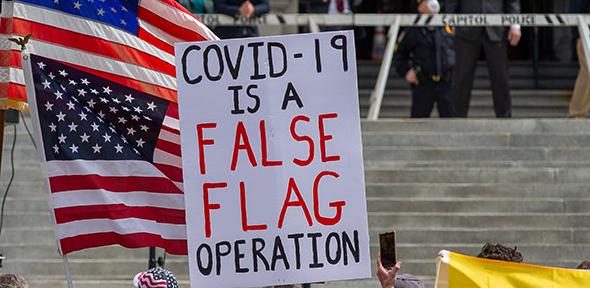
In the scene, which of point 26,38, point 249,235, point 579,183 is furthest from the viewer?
point 579,183

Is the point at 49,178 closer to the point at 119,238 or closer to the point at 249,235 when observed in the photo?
the point at 119,238

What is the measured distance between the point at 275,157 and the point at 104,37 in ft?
4.64

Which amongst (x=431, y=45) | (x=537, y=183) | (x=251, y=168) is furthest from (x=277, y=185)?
(x=431, y=45)

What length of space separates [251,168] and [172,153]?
0.94m

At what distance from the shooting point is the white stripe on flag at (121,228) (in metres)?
7.63

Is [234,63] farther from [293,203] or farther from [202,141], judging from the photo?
[293,203]

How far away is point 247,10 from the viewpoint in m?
14.6

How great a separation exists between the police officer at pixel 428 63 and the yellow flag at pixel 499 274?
785cm

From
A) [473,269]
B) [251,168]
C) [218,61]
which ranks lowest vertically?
[473,269]

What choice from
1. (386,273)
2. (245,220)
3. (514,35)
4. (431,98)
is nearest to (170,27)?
(245,220)

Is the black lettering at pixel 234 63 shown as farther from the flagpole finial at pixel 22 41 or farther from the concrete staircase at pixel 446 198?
the concrete staircase at pixel 446 198

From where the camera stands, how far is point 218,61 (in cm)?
711

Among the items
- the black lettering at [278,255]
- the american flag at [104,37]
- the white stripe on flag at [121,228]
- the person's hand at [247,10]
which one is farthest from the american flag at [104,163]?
the person's hand at [247,10]

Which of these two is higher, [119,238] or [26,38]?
[26,38]
